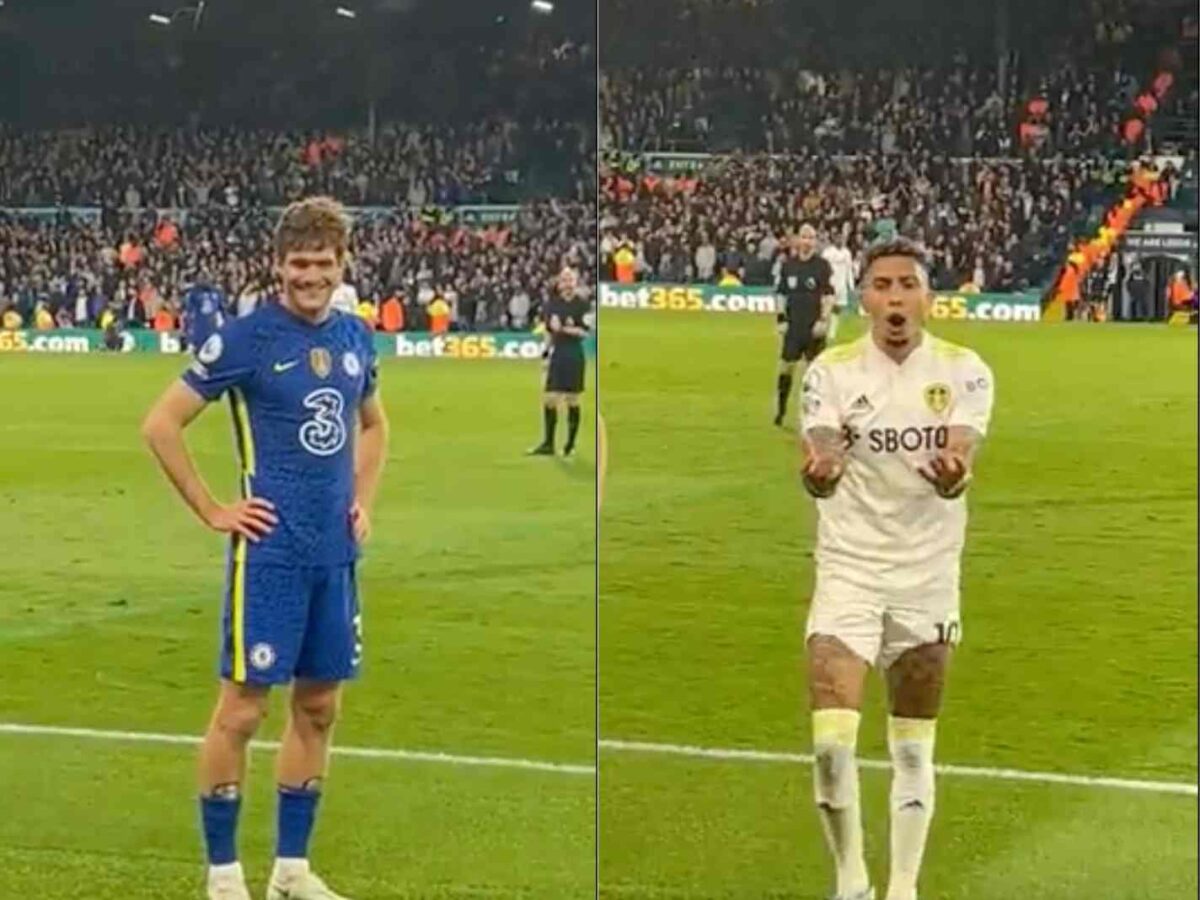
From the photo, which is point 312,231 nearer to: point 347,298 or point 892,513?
point 347,298

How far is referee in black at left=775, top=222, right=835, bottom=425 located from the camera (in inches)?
136

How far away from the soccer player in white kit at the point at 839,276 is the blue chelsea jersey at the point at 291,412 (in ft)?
2.68

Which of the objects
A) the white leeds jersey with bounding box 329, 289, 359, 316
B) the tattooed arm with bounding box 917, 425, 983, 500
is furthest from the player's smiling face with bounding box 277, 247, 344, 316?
the tattooed arm with bounding box 917, 425, 983, 500

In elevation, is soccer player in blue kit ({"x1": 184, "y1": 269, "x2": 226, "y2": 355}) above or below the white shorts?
above

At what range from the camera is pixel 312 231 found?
132 inches

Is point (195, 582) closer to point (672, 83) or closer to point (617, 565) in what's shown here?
point (617, 565)

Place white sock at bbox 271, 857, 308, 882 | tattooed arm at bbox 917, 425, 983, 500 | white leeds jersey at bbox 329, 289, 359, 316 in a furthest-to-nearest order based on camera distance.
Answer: white leeds jersey at bbox 329, 289, 359, 316 < white sock at bbox 271, 857, 308, 882 < tattooed arm at bbox 917, 425, 983, 500

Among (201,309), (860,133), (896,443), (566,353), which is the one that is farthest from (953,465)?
(201,309)

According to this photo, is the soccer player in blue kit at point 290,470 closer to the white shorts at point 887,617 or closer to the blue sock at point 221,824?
the blue sock at point 221,824

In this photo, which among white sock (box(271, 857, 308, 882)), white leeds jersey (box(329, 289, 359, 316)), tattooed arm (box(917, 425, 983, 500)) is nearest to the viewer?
tattooed arm (box(917, 425, 983, 500))

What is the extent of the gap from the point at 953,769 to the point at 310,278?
4.72ft

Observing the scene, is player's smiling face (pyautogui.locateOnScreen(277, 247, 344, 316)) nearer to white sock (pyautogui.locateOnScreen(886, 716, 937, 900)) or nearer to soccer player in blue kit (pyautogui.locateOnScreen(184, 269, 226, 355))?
soccer player in blue kit (pyautogui.locateOnScreen(184, 269, 226, 355))

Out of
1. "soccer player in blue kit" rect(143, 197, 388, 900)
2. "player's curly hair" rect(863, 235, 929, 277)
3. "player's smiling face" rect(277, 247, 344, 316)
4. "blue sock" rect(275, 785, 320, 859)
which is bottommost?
"blue sock" rect(275, 785, 320, 859)

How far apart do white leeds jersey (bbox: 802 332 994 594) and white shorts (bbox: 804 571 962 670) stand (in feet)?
0.04
